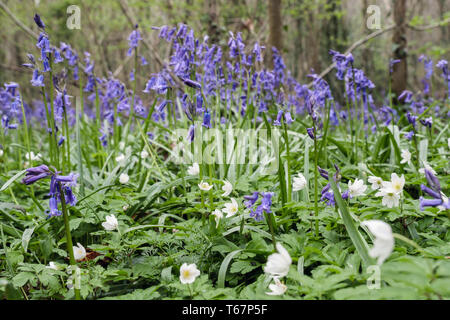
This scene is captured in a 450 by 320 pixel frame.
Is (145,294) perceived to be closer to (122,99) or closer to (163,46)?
(122,99)

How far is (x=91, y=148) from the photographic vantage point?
4.21 meters

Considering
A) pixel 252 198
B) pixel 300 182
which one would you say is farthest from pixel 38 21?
pixel 300 182

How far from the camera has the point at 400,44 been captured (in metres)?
5.13

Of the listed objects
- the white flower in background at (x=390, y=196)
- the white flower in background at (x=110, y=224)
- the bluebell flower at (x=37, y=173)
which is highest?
the bluebell flower at (x=37, y=173)

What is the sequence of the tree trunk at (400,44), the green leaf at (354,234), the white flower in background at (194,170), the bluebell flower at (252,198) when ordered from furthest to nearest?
the tree trunk at (400,44), the white flower in background at (194,170), the bluebell flower at (252,198), the green leaf at (354,234)

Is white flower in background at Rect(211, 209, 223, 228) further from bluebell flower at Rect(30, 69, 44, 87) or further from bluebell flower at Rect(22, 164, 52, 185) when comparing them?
bluebell flower at Rect(30, 69, 44, 87)

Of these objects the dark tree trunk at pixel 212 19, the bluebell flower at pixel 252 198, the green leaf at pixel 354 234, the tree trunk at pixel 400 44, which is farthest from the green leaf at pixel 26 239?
the tree trunk at pixel 400 44

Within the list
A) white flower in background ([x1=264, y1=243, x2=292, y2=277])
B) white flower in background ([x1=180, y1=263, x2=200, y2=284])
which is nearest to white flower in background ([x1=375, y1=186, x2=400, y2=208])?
white flower in background ([x1=264, y1=243, x2=292, y2=277])

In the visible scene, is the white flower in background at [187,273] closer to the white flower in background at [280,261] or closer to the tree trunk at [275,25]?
the white flower in background at [280,261]

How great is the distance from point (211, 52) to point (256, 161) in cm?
96

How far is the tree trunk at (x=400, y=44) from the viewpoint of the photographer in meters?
5.12

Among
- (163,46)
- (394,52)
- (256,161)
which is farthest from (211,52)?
(163,46)

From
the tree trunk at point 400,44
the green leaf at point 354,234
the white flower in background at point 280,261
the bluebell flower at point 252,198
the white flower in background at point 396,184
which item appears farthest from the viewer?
the tree trunk at point 400,44

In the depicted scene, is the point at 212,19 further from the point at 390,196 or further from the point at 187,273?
the point at 187,273
